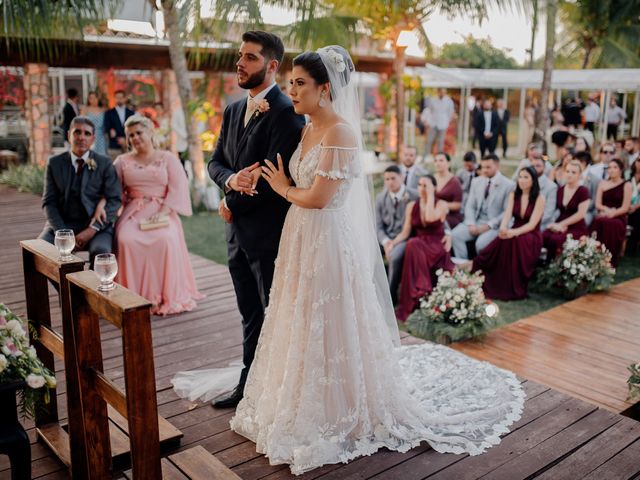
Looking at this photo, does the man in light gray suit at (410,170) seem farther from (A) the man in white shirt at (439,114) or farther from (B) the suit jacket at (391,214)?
(A) the man in white shirt at (439,114)

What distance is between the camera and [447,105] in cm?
1748

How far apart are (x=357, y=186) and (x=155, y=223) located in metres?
2.39

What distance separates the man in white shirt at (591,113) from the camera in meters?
17.0

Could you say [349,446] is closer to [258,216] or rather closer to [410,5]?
[258,216]

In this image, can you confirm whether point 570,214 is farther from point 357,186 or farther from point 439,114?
point 439,114

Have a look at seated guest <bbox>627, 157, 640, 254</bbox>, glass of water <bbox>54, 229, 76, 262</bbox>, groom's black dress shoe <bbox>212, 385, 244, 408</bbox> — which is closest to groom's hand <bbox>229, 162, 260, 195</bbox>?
glass of water <bbox>54, 229, 76, 262</bbox>

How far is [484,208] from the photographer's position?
7352 mm

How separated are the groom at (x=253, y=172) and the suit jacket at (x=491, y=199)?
14.0ft

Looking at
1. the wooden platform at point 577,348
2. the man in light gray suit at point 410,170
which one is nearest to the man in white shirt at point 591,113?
the man in light gray suit at point 410,170

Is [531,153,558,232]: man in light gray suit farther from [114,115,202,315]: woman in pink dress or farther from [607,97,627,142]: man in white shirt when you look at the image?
[607,97,627,142]: man in white shirt

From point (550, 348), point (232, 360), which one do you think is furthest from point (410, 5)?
point (232, 360)

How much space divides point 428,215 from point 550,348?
1740mm

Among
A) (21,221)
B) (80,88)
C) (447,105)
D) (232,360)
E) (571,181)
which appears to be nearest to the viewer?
(232,360)

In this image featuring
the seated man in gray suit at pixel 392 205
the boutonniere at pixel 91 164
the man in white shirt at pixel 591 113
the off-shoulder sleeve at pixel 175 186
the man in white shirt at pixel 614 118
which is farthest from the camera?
the man in white shirt at pixel 614 118
